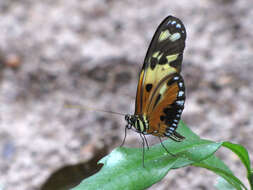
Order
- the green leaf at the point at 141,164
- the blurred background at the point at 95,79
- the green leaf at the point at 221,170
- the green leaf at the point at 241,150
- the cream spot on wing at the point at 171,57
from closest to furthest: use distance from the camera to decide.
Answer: the green leaf at the point at 141,164 → the green leaf at the point at 241,150 → the green leaf at the point at 221,170 → the cream spot on wing at the point at 171,57 → the blurred background at the point at 95,79

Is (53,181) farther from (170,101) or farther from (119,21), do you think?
(119,21)

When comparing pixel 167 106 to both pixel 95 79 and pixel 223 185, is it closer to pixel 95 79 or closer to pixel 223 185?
pixel 223 185

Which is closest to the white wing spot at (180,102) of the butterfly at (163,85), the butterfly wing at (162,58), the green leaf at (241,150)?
the butterfly at (163,85)

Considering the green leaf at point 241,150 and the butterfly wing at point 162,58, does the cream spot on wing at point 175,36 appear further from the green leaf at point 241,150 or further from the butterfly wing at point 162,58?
the green leaf at point 241,150

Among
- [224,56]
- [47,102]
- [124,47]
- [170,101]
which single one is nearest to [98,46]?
[124,47]

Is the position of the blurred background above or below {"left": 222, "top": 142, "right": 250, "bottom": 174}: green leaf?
above

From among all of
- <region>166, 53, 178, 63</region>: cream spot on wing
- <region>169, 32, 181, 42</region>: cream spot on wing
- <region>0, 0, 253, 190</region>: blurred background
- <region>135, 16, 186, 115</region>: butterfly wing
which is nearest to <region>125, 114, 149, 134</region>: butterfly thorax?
<region>135, 16, 186, 115</region>: butterfly wing

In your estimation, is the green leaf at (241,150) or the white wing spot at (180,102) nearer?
the green leaf at (241,150)

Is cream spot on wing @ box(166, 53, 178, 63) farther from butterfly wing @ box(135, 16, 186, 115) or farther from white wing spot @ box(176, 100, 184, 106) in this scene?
white wing spot @ box(176, 100, 184, 106)
